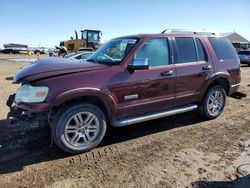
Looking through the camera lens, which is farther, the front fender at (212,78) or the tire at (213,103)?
the tire at (213,103)

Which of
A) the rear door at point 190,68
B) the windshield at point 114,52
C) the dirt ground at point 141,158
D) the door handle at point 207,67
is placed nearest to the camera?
the dirt ground at point 141,158

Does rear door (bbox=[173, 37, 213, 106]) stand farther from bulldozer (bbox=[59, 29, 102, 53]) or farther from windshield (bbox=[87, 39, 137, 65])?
bulldozer (bbox=[59, 29, 102, 53])

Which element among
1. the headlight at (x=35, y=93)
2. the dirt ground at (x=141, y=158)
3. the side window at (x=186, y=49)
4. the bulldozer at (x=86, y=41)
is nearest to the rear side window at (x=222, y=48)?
the side window at (x=186, y=49)

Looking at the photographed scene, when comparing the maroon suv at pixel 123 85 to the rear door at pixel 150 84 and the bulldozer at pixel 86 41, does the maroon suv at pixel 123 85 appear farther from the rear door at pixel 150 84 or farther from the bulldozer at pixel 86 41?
the bulldozer at pixel 86 41

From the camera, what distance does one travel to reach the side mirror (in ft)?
15.6

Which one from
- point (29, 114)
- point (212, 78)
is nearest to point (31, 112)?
point (29, 114)

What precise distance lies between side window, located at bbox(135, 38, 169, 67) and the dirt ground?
1.37 metres

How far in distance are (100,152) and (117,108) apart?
776 mm

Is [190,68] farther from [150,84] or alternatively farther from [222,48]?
[222,48]

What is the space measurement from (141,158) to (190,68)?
2266mm

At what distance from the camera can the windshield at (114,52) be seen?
4989mm

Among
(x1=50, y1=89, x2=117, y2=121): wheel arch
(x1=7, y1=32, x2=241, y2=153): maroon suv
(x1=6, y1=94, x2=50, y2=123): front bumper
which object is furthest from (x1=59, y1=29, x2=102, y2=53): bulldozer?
(x1=6, y1=94, x2=50, y2=123): front bumper

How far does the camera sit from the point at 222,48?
6375mm

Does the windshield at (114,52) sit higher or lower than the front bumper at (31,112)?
higher
